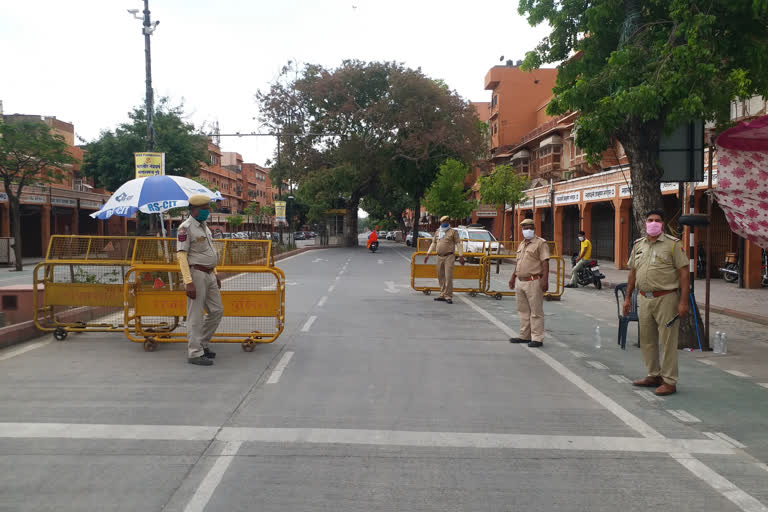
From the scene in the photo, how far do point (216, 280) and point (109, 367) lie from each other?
1.58 metres

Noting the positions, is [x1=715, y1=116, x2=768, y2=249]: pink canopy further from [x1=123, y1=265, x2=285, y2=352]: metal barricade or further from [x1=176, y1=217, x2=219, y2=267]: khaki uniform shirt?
[x1=176, y1=217, x2=219, y2=267]: khaki uniform shirt

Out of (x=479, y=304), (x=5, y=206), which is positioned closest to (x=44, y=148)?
(x=5, y=206)

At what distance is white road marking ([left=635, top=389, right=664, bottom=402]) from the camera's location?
251 inches

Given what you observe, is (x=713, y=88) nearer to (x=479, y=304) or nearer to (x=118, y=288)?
(x=479, y=304)

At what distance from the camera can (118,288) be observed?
32.0 ft

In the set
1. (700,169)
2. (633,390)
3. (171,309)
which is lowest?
(633,390)

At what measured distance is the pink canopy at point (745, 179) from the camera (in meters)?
7.98

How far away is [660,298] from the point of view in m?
6.62

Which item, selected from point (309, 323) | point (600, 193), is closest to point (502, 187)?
point (600, 193)

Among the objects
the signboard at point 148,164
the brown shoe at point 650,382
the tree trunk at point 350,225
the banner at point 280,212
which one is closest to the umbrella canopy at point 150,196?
the signboard at point 148,164

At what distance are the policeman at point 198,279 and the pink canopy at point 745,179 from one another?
21.0 ft

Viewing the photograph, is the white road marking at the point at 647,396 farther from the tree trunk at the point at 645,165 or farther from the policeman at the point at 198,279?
the policeman at the point at 198,279

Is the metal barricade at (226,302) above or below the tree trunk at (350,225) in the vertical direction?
below

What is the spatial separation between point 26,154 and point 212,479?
32.3m
